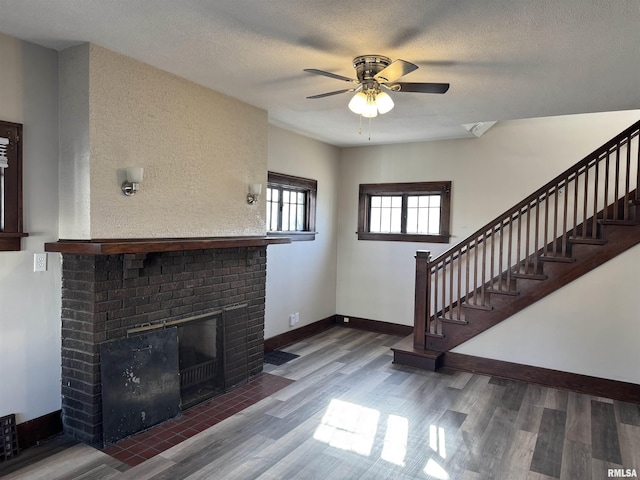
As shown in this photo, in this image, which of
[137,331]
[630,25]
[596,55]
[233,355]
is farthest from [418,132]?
[137,331]

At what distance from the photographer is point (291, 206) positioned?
5676 millimetres

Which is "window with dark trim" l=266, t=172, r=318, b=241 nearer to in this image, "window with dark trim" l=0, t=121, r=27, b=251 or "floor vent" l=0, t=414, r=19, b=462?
"window with dark trim" l=0, t=121, r=27, b=251

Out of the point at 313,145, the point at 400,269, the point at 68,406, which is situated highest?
the point at 313,145

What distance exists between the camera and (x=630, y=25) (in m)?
2.33

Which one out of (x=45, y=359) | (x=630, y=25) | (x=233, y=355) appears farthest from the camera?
(x=233, y=355)

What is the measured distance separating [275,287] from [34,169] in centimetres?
298

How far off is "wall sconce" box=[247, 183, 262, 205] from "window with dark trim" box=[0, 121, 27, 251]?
188 centimetres

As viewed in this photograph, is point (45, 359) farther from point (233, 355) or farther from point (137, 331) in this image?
point (233, 355)

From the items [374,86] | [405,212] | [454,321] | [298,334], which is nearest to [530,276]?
[454,321]

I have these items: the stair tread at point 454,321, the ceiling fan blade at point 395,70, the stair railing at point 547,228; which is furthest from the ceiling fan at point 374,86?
the stair tread at point 454,321

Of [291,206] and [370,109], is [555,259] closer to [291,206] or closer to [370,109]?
[370,109]

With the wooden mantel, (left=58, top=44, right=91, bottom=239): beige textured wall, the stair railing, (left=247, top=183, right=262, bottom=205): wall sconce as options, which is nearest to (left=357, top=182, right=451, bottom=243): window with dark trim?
the stair railing

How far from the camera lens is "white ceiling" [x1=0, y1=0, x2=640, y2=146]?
7.39ft

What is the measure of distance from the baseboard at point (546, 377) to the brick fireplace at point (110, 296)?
2.86m
